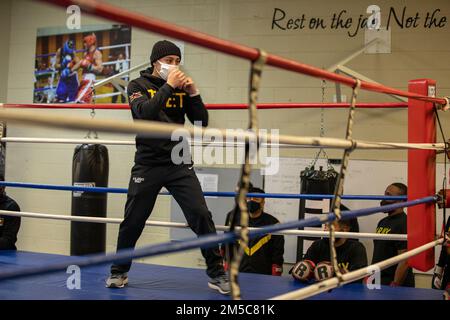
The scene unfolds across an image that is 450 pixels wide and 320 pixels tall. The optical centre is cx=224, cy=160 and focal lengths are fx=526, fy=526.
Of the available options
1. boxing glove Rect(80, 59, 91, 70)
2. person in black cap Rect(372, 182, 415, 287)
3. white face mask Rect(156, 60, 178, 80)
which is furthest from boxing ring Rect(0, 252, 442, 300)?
boxing glove Rect(80, 59, 91, 70)

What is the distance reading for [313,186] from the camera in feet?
12.6

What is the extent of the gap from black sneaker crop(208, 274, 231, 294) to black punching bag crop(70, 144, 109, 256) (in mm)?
2431

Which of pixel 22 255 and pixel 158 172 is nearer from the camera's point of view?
pixel 158 172

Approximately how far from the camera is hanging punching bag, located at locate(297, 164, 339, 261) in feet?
12.6

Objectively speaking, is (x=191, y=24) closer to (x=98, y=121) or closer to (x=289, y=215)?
(x=289, y=215)

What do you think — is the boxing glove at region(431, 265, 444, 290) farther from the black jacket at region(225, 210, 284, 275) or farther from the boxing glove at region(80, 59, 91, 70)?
the boxing glove at region(80, 59, 91, 70)

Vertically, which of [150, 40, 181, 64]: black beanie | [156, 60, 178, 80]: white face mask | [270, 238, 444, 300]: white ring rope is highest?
[150, 40, 181, 64]: black beanie

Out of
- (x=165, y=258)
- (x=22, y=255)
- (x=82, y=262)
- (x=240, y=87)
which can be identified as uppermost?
(x=240, y=87)

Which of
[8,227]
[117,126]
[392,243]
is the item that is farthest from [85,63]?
[117,126]

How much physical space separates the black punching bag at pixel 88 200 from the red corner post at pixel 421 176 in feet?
9.25

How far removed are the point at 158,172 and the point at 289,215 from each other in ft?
8.17

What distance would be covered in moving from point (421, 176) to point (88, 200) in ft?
9.65
